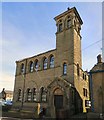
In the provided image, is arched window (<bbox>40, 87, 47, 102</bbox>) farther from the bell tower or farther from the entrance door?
the bell tower

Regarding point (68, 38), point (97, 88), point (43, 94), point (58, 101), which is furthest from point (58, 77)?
point (68, 38)

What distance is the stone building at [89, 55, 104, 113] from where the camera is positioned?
49.2 feet

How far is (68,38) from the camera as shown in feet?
76.1

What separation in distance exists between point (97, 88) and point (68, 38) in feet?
33.6

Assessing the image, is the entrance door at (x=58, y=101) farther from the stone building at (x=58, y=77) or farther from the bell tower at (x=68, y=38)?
the bell tower at (x=68, y=38)

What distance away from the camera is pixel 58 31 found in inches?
993

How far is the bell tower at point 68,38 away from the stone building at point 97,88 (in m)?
5.26

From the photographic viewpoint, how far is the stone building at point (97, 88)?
590 inches

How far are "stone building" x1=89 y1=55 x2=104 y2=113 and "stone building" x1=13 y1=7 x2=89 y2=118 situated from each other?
3.53 meters

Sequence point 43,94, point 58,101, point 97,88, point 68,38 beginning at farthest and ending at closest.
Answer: point 43,94 → point 68,38 → point 58,101 → point 97,88

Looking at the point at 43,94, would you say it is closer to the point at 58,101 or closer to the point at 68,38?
the point at 58,101

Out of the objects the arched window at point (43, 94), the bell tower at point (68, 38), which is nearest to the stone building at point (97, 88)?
the bell tower at point (68, 38)

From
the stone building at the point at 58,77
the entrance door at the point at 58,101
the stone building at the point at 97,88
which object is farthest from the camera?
the entrance door at the point at 58,101

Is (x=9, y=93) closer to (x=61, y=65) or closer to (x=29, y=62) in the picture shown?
(x=29, y=62)
